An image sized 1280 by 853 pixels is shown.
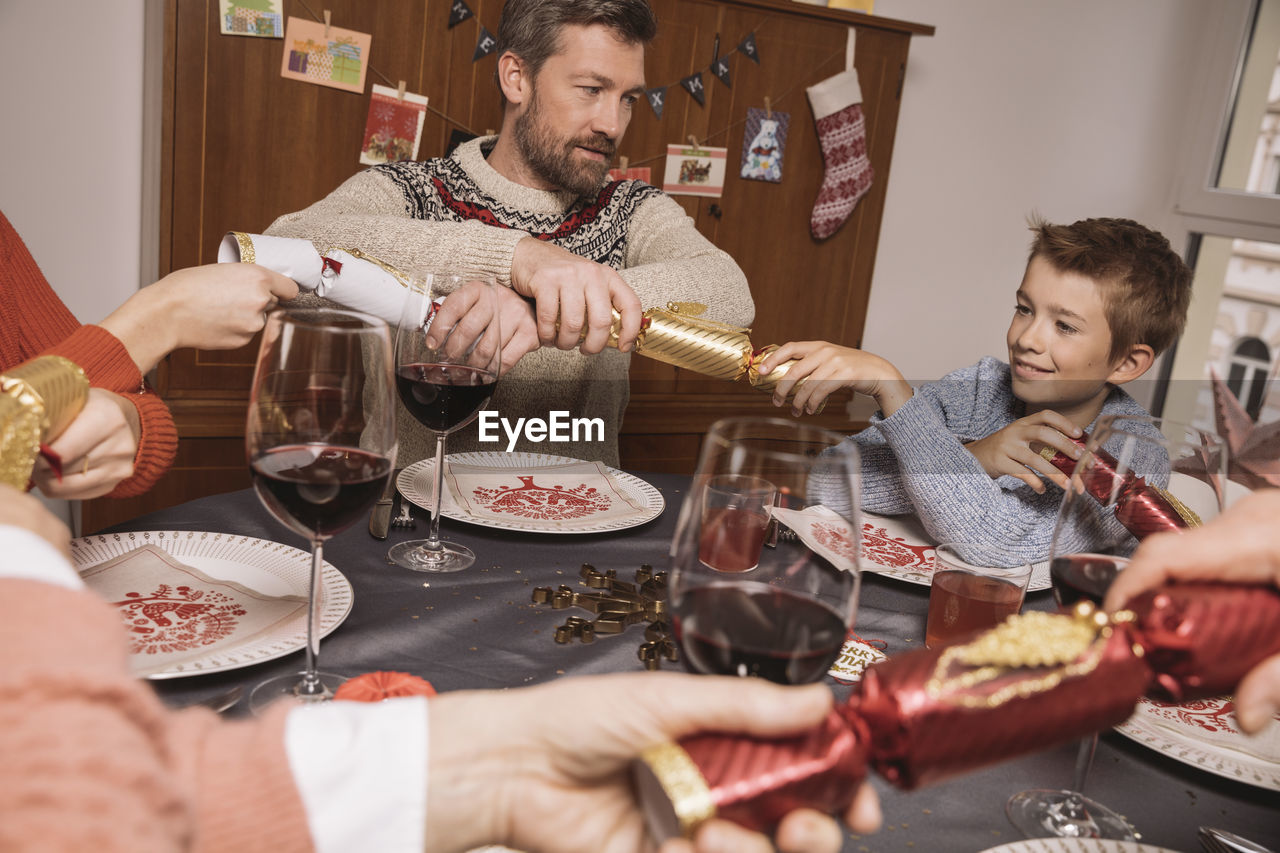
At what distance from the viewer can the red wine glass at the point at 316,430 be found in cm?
69

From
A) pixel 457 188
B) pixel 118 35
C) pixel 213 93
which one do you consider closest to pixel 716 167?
pixel 457 188

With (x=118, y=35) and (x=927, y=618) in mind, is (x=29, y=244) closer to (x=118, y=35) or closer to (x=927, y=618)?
(x=118, y=35)

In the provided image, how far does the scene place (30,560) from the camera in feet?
1.48

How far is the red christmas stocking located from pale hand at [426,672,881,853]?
9.83ft

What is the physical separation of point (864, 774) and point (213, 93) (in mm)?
2576

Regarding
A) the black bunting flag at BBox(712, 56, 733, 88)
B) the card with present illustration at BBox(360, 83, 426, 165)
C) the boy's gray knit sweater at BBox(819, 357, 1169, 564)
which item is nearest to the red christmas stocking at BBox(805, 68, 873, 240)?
the black bunting flag at BBox(712, 56, 733, 88)

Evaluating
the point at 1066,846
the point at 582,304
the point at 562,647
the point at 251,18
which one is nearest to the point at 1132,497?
the point at 1066,846

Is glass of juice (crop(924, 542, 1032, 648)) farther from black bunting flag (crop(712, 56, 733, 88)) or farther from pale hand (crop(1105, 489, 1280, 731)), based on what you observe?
black bunting flag (crop(712, 56, 733, 88))

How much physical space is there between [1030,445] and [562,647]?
0.79 m

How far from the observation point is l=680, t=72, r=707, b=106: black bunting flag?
9.78ft

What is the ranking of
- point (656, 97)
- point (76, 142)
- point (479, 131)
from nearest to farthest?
point (76, 142) < point (479, 131) < point (656, 97)

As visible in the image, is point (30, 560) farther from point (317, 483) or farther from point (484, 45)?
point (484, 45)

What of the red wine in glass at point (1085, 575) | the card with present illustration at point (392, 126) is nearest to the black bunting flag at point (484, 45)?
the card with present illustration at point (392, 126)

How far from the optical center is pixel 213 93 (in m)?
2.49
